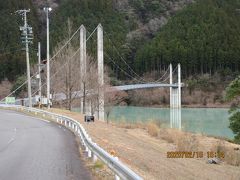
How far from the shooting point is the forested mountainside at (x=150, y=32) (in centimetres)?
12725

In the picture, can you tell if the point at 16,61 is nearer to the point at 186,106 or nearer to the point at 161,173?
the point at 186,106

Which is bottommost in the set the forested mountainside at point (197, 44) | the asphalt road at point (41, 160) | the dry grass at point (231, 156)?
the dry grass at point (231, 156)

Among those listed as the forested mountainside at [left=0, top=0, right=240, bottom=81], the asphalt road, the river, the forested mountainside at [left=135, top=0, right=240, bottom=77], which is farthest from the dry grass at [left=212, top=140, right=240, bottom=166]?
the forested mountainside at [left=135, top=0, right=240, bottom=77]

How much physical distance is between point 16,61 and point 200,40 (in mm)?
53017

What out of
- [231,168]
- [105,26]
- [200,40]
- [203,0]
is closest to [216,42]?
[200,40]

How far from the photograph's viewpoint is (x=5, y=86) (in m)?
93.6

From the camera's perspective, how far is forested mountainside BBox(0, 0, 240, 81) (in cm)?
12725

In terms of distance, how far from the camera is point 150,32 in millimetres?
150500

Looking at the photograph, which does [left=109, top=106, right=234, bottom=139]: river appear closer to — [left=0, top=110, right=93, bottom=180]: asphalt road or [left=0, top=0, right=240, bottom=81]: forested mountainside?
[left=0, top=110, right=93, bottom=180]: asphalt road
